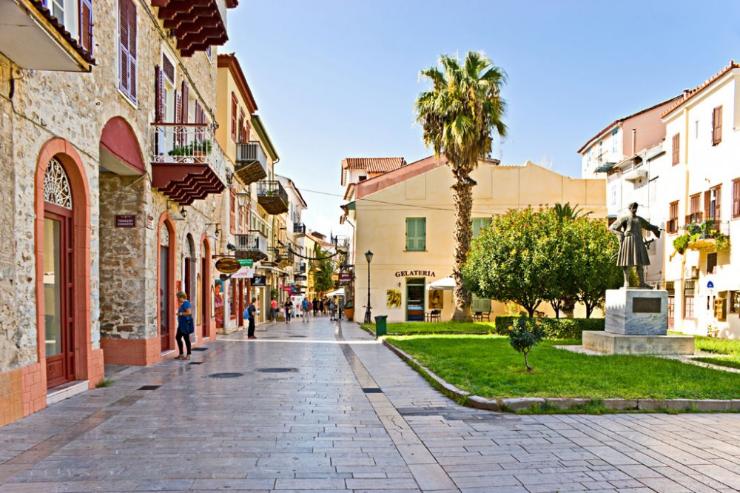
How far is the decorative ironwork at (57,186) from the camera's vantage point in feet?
30.1

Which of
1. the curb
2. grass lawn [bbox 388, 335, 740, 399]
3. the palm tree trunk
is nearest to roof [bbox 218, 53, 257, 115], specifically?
the palm tree trunk

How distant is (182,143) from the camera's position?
14992 mm

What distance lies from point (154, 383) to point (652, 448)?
823 cm

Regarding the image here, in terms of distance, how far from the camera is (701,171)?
1050 inches

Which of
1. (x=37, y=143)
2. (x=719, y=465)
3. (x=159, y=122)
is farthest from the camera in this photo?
(x=159, y=122)

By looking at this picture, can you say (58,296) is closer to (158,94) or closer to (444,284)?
(158,94)

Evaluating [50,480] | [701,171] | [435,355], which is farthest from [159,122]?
[701,171]

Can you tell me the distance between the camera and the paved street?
5.39 m

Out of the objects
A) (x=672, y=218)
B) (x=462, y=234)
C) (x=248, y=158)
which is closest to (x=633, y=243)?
(x=462, y=234)

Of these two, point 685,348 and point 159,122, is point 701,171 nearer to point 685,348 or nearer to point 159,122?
point 685,348

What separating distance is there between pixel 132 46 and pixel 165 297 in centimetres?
609

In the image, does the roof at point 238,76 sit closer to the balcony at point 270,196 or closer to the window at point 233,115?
the window at point 233,115

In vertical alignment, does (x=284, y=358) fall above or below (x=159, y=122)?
below

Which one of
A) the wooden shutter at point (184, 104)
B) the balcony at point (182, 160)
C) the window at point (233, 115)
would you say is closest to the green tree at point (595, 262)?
the balcony at point (182, 160)
